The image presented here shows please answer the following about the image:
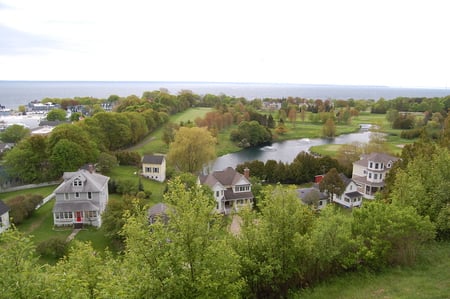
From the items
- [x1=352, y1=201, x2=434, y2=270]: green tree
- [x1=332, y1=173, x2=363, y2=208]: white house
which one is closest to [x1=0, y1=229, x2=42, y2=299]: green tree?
[x1=352, y1=201, x2=434, y2=270]: green tree

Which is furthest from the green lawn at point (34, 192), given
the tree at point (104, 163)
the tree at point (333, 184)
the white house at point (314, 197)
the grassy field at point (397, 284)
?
the grassy field at point (397, 284)

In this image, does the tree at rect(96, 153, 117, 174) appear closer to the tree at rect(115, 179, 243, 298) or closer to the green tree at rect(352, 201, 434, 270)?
the tree at rect(115, 179, 243, 298)

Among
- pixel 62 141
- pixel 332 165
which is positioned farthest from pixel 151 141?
pixel 332 165

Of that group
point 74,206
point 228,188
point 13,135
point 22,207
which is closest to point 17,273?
point 74,206

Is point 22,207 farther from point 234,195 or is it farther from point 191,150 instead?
point 191,150

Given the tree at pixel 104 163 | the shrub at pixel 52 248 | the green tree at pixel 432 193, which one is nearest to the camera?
the green tree at pixel 432 193

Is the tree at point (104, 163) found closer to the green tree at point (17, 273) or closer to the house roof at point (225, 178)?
the house roof at point (225, 178)

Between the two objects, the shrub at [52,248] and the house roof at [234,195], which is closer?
the shrub at [52,248]
